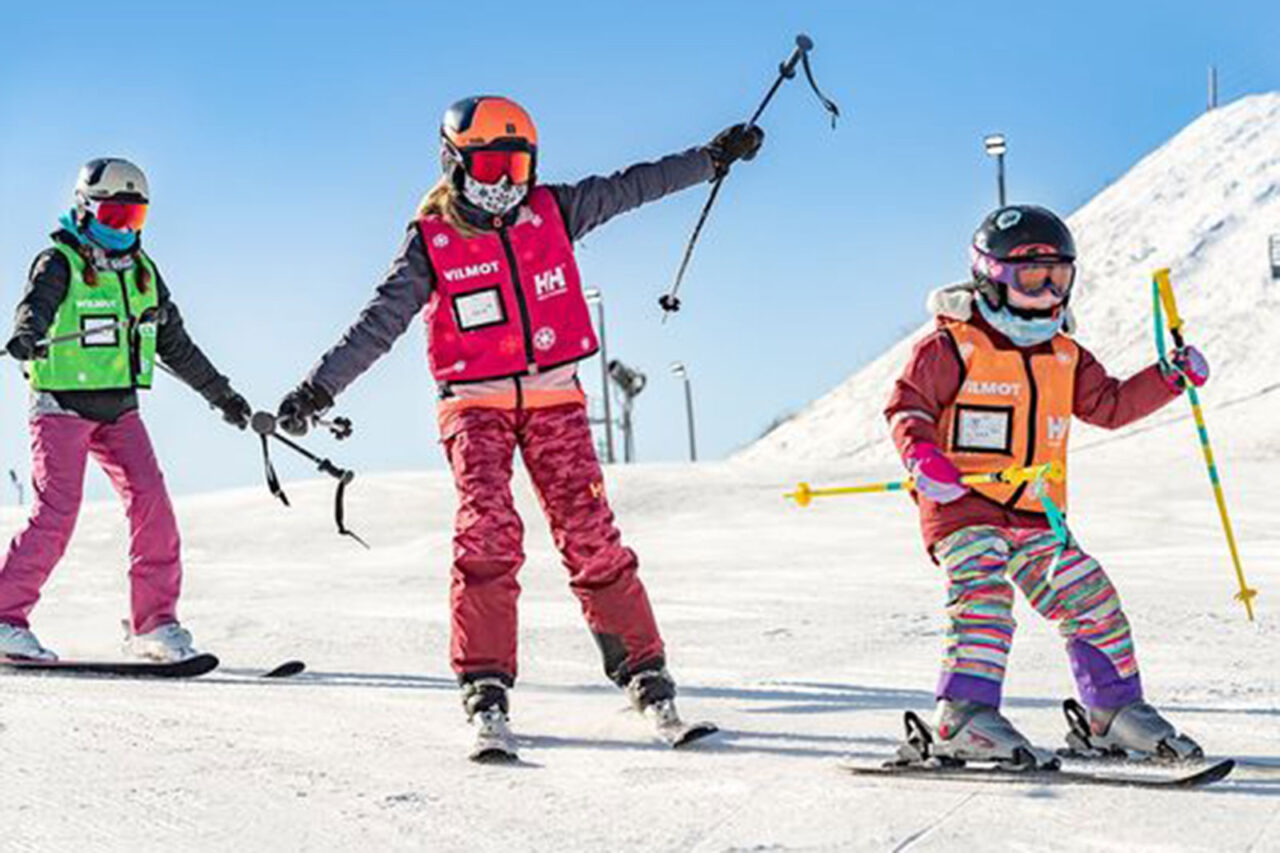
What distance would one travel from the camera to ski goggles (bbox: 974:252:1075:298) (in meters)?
4.49

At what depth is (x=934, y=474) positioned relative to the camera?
4293 mm

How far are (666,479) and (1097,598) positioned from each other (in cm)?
1035

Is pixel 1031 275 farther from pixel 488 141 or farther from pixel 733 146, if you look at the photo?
pixel 488 141

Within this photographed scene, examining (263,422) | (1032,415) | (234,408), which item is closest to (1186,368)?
(1032,415)

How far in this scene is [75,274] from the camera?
675cm

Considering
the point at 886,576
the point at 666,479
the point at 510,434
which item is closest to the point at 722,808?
the point at 510,434

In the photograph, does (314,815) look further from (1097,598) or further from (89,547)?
(89,547)

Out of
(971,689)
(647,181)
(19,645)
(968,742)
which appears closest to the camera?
(968,742)

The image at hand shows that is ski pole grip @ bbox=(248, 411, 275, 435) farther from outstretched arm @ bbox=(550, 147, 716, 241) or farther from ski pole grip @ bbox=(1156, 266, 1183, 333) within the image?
ski pole grip @ bbox=(1156, 266, 1183, 333)

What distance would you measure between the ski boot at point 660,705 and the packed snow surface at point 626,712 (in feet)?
0.27

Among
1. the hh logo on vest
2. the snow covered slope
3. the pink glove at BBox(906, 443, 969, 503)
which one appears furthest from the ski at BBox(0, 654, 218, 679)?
the snow covered slope

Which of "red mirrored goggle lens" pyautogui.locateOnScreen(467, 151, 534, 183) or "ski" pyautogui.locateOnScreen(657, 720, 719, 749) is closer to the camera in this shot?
"ski" pyautogui.locateOnScreen(657, 720, 719, 749)

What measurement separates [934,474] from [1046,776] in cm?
81

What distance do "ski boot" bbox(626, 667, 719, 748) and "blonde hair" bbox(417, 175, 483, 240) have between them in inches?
56.3
